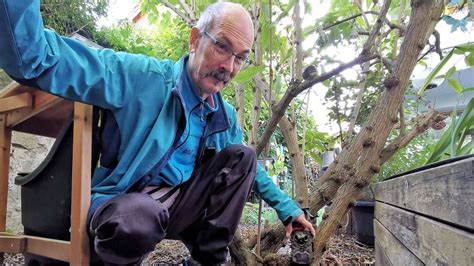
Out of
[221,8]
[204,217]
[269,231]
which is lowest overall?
[269,231]

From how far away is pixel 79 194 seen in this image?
2.74ft

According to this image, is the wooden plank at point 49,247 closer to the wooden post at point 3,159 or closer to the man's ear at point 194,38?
the wooden post at point 3,159

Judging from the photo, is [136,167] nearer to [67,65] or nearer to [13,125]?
[67,65]

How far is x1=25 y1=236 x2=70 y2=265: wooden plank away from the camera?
34.0 inches

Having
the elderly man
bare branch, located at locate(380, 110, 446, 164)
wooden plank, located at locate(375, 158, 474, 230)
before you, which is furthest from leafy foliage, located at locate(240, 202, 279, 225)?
wooden plank, located at locate(375, 158, 474, 230)

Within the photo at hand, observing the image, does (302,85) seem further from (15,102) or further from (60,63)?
(15,102)

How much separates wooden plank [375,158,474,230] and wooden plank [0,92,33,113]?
3.21 feet

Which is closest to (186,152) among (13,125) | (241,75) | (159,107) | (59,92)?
(159,107)

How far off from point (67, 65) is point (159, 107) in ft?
0.88

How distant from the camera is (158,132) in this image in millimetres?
930

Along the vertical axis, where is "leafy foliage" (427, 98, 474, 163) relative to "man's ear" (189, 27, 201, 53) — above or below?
below

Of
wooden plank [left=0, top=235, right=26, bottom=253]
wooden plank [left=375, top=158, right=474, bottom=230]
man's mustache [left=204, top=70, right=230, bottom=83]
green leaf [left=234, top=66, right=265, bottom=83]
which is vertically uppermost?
green leaf [left=234, top=66, right=265, bottom=83]

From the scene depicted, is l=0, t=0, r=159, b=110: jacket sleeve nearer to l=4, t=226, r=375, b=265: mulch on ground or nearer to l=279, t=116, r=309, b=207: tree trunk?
l=279, t=116, r=309, b=207: tree trunk

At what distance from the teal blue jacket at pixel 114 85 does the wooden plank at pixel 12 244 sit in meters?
0.26
